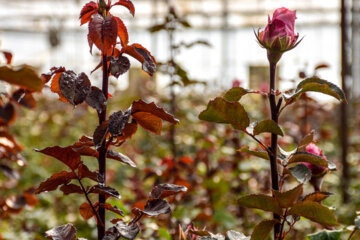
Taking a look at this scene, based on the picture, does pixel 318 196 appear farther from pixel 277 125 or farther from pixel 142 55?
pixel 142 55

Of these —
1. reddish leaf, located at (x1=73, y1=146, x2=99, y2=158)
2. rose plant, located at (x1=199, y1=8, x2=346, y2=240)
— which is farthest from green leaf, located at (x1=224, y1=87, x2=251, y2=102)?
reddish leaf, located at (x1=73, y1=146, x2=99, y2=158)

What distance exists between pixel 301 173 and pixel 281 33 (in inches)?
7.9

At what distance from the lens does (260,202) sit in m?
0.59

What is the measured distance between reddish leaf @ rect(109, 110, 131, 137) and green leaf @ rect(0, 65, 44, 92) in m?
0.15

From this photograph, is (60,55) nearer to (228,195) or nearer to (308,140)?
(228,195)

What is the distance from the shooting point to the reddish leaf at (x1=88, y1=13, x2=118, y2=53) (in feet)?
1.95

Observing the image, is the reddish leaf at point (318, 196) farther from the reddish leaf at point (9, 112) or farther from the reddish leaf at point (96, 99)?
the reddish leaf at point (9, 112)

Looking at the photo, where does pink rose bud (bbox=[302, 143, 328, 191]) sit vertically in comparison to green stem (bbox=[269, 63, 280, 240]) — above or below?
below

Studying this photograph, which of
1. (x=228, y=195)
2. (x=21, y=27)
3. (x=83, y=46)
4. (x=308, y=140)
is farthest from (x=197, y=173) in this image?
(x=21, y=27)

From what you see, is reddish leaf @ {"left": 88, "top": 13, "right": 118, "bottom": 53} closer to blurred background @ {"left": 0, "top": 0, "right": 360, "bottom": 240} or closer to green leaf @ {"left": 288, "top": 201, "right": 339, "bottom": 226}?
blurred background @ {"left": 0, "top": 0, "right": 360, "bottom": 240}

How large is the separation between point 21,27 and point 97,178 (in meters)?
20.7

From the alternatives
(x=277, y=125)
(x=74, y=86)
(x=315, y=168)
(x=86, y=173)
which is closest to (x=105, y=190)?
(x=86, y=173)

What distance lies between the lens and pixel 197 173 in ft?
6.37

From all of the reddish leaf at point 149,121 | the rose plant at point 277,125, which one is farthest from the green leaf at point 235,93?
the reddish leaf at point 149,121
